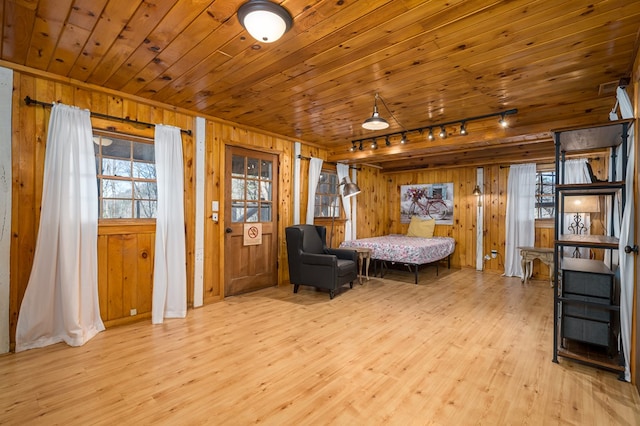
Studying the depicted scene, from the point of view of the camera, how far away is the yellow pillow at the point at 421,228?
6723 mm

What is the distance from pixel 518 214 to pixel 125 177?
644 centimetres

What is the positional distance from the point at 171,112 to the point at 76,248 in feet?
5.91

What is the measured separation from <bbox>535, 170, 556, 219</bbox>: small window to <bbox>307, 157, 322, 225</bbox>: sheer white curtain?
4199 mm

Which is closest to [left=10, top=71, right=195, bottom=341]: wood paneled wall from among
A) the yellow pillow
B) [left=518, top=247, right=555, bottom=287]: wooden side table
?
the yellow pillow

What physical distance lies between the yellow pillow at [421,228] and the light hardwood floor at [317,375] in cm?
319

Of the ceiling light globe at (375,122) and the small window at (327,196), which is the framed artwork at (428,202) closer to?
the small window at (327,196)

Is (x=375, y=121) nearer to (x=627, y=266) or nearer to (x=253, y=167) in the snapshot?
(x=253, y=167)

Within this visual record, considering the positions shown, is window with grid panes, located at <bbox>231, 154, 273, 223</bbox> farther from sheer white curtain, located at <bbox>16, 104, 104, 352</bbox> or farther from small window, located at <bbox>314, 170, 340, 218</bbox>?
sheer white curtain, located at <bbox>16, 104, 104, 352</bbox>

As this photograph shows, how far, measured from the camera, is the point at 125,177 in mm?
3240

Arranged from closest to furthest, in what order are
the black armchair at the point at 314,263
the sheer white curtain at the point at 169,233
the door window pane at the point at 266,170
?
the sheer white curtain at the point at 169,233, the black armchair at the point at 314,263, the door window pane at the point at 266,170

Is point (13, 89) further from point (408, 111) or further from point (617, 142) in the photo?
point (617, 142)

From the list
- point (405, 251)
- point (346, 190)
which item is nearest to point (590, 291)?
point (405, 251)

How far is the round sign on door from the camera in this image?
4.39 m

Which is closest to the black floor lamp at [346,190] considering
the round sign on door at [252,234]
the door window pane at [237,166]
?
the round sign on door at [252,234]
